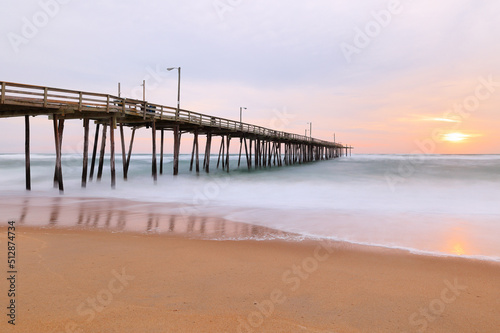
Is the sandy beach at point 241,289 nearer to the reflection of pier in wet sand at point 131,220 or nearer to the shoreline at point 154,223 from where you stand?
the shoreline at point 154,223

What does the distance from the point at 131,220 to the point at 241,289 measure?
5569 millimetres

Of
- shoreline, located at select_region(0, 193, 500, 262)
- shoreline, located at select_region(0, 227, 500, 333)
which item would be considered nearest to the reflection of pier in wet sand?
shoreline, located at select_region(0, 193, 500, 262)

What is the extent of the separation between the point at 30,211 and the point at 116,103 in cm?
808

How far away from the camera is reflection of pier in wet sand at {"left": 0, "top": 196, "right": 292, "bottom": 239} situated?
283 inches

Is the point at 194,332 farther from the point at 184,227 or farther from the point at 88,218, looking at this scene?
the point at 88,218

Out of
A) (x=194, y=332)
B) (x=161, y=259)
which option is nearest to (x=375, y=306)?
(x=194, y=332)

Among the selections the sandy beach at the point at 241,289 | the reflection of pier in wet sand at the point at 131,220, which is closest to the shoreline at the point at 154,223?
the reflection of pier in wet sand at the point at 131,220

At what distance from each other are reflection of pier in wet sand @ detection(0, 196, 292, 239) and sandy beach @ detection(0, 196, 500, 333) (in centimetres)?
128

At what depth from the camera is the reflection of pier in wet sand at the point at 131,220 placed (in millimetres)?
7191

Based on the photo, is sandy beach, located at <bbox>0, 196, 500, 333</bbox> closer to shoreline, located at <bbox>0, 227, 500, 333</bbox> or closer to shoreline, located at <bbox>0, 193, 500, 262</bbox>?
shoreline, located at <bbox>0, 227, 500, 333</bbox>

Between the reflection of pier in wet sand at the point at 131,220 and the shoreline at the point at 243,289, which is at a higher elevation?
the shoreline at the point at 243,289

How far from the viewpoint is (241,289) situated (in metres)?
3.85

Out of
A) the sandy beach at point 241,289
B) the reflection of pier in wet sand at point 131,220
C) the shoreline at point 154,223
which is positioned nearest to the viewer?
the sandy beach at point 241,289

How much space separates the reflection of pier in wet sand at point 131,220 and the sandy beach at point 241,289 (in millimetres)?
1281
